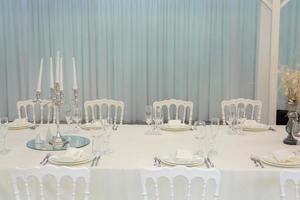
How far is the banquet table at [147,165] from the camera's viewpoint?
2.37m

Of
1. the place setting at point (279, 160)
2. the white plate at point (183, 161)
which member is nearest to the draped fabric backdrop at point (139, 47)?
the place setting at point (279, 160)

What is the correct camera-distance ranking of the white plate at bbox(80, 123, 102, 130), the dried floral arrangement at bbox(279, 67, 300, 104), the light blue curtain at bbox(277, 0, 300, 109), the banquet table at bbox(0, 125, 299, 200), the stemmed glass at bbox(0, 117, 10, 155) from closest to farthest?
the banquet table at bbox(0, 125, 299, 200), the stemmed glass at bbox(0, 117, 10, 155), the dried floral arrangement at bbox(279, 67, 300, 104), the white plate at bbox(80, 123, 102, 130), the light blue curtain at bbox(277, 0, 300, 109)

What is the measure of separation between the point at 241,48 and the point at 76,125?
3.67 meters

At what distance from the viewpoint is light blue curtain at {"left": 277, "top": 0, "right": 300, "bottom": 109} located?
6.12 metres

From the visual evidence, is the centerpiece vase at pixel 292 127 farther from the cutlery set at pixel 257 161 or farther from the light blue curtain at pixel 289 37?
the light blue curtain at pixel 289 37

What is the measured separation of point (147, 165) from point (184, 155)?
0.25 meters

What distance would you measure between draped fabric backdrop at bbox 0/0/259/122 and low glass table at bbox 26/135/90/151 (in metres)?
3.40

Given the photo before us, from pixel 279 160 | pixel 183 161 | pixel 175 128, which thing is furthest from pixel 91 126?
pixel 279 160

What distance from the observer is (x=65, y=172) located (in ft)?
6.68

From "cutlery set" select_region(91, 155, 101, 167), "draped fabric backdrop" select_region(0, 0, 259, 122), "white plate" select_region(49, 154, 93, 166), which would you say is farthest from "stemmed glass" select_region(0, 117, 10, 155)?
"draped fabric backdrop" select_region(0, 0, 259, 122)

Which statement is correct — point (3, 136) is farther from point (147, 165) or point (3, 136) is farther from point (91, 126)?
point (147, 165)

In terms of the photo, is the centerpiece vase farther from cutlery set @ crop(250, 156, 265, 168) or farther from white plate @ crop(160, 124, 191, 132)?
white plate @ crop(160, 124, 191, 132)

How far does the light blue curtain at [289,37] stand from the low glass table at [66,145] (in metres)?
3.95

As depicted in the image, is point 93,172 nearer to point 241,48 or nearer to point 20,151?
point 20,151
